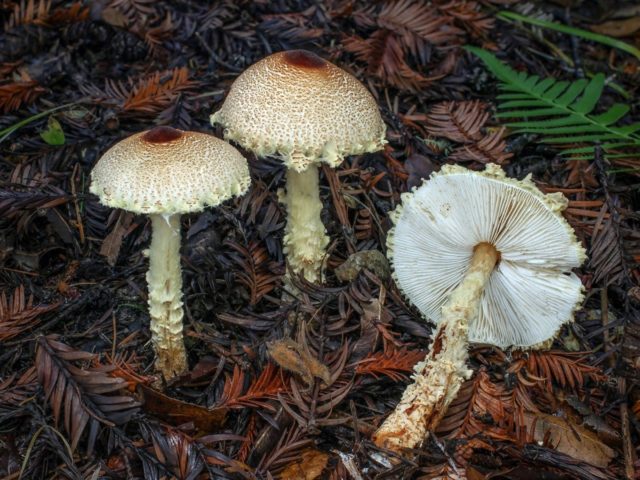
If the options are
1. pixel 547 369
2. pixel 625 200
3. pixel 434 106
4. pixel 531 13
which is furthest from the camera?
pixel 531 13

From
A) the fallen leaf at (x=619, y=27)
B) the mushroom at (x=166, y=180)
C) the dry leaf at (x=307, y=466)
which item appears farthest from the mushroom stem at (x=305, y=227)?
the fallen leaf at (x=619, y=27)

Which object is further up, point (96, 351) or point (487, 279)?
point (487, 279)

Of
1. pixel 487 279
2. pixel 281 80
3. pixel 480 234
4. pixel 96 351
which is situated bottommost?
pixel 96 351

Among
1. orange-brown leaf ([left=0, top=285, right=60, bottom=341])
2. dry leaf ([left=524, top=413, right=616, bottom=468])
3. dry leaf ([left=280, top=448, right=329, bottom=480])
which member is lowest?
orange-brown leaf ([left=0, top=285, right=60, bottom=341])

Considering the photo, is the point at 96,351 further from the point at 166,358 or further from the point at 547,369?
the point at 547,369

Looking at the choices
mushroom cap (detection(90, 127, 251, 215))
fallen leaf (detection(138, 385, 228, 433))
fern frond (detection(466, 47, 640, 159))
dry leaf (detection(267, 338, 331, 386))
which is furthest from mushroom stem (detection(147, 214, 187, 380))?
fern frond (detection(466, 47, 640, 159))

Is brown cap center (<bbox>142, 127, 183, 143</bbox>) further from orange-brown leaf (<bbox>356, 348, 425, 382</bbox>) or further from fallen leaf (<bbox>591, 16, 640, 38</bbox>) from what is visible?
fallen leaf (<bbox>591, 16, 640, 38</bbox>)

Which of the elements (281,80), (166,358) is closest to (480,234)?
(281,80)
